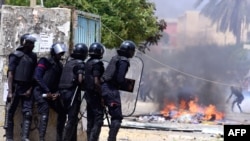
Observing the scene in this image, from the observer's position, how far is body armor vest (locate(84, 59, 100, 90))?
827 centimetres

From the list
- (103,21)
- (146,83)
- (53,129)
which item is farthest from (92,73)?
(146,83)

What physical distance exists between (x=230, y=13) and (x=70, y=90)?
1050 inches

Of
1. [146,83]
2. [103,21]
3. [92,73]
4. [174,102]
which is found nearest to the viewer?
[92,73]

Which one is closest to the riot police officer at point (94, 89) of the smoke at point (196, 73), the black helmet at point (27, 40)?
the black helmet at point (27, 40)

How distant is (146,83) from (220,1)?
394 inches

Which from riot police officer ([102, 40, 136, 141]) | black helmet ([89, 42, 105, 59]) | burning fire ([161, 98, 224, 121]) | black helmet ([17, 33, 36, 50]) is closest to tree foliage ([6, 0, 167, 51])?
burning fire ([161, 98, 224, 121])

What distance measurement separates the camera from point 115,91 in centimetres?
827

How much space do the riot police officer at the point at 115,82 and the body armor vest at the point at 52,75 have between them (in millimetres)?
785

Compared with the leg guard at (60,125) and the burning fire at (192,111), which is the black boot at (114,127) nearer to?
the leg guard at (60,125)

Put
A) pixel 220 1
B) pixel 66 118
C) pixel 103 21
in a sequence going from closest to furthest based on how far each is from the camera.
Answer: pixel 66 118
pixel 103 21
pixel 220 1

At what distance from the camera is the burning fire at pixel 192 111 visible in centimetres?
2030

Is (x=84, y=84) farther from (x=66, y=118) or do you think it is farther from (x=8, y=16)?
(x=8, y=16)

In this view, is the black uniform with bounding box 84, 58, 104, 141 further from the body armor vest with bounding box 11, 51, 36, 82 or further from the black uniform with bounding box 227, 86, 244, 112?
the black uniform with bounding box 227, 86, 244, 112

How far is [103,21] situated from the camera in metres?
16.2
